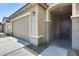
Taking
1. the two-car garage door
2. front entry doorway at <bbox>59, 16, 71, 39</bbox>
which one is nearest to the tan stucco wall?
the two-car garage door

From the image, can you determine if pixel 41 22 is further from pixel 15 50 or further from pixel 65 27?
pixel 65 27

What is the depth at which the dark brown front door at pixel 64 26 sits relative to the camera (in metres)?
7.40

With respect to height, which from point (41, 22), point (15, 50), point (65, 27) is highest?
point (41, 22)

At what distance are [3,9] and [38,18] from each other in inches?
71.3

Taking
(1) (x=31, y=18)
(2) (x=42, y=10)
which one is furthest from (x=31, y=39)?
(2) (x=42, y=10)

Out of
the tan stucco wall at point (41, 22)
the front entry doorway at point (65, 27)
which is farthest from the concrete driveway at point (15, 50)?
the front entry doorway at point (65, 27)

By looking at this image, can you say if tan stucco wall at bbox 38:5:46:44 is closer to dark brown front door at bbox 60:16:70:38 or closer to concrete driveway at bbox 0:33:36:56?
concrete driveway at bbox 0:33:36:56

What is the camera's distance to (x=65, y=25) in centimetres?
753

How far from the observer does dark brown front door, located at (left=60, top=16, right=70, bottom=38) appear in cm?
→ 740

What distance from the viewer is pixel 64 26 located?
762 centimetres

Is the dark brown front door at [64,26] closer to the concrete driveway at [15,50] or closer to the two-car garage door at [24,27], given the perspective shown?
the two-car garage door at [24,27]

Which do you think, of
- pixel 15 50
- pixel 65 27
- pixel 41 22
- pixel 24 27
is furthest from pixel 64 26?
pixel 15 50

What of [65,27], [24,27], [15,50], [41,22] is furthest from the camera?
[65,27]

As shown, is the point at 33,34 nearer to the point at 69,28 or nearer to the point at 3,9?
the point at 3,9
